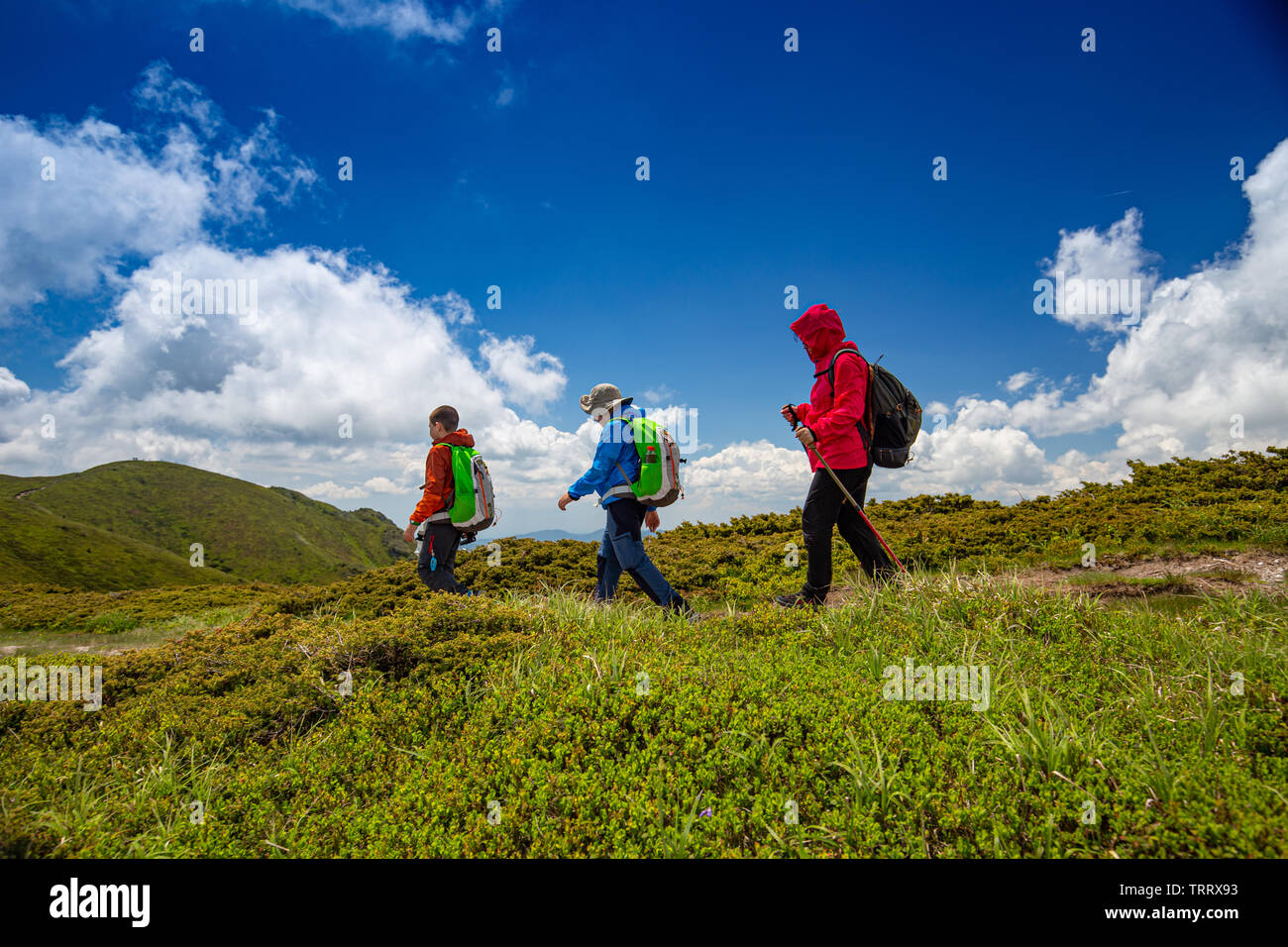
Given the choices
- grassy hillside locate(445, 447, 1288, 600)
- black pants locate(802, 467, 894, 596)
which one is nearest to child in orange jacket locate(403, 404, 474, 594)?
grassy hillside locate(445, 447, 1288, 600)

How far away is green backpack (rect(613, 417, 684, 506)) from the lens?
255 inches

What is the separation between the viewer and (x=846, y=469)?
243 inches

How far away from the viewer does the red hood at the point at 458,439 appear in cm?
735

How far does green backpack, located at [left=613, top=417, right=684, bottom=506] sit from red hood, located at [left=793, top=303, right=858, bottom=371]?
1.93 m

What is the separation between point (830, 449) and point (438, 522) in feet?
15.4

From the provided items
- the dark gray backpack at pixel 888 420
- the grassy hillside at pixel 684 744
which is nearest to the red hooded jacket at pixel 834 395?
the dark gray backpack at pixel 888 420

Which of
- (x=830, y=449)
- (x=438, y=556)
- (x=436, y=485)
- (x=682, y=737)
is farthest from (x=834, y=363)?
(x=438, y=556)

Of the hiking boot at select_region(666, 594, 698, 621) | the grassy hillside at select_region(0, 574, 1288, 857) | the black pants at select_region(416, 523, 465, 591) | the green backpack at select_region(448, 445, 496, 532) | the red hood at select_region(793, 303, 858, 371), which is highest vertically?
the red hood at select_region(793, 303, 858, 371)

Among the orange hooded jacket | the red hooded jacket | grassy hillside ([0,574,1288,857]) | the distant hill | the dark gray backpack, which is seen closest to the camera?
grassy hillside ([0,574,1288,857])

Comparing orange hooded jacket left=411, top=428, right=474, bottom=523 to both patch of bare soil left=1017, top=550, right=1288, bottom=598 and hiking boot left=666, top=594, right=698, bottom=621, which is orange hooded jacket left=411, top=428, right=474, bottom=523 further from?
patch of bare soil left=1017, top=550, right=1288, bottom=598

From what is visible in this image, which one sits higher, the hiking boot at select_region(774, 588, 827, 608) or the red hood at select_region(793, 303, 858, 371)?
the red hood at select_region(793, 303, 858, 371)
